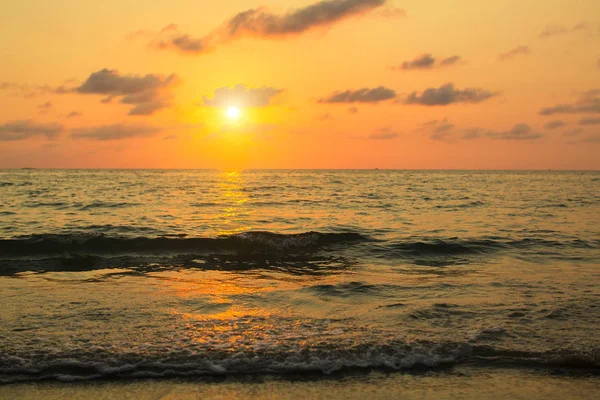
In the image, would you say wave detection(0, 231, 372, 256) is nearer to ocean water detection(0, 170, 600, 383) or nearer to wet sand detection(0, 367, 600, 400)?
ocean water detection(0, 170, 600, 383)

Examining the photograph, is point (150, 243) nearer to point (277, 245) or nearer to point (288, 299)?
point (277, 245)

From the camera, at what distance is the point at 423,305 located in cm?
918

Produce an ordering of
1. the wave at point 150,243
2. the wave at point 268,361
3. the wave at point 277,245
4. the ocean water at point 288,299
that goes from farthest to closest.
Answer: the wave at point 150,243
the wave at point 277,245
the ocean water at point 288,299
the wave at point 268,361

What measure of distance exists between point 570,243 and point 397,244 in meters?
6.58

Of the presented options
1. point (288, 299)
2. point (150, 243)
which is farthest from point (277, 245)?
point (288, 299)

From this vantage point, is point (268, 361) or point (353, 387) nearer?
point (353, 387)

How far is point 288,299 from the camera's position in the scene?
31.9ft

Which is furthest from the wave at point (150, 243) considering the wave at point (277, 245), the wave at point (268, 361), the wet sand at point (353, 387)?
the wet sand at point (353, 387)

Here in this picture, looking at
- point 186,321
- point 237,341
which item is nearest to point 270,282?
point 186,321

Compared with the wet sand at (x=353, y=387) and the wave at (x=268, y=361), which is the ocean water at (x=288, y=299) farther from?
the wet sand at (x=353, y=387)

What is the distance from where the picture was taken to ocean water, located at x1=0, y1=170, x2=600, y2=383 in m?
6.54

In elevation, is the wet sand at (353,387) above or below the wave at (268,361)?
below

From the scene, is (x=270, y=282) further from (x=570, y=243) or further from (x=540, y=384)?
(x=570, y=243)

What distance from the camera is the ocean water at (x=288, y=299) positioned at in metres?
6.54
